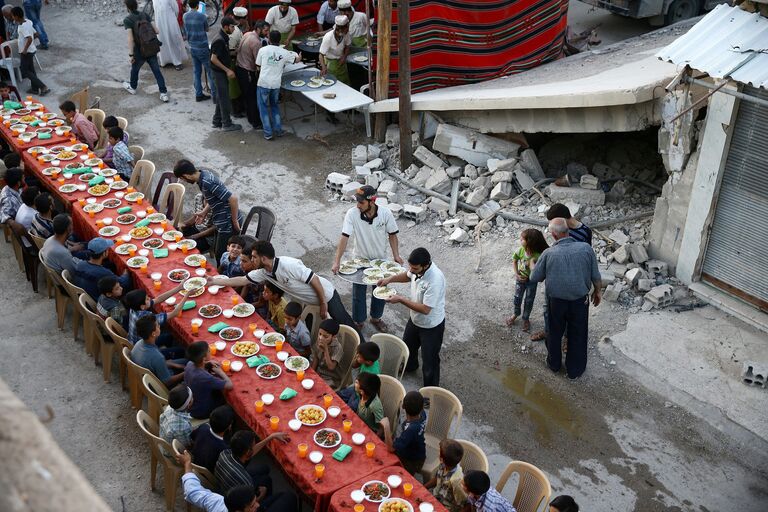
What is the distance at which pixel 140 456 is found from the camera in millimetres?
7293

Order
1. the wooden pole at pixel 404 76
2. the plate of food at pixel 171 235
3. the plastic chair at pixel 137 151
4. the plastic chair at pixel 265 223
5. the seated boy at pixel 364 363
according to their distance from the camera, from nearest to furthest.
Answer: the seated boy at pixel 364 363
the plate of food at pixel 171 235
the plastic chair at pixel 265 223
the wooden pole at pixel 404 76
the plastic chair at pixel 137 151

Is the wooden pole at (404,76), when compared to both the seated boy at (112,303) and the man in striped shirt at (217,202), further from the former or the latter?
the seated boy at (112,303)

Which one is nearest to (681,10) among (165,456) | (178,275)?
(178,275)

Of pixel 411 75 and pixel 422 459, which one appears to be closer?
pixel 422 459

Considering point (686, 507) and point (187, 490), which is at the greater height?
point (187, 490)

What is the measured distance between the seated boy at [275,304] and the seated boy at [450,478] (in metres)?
2.55

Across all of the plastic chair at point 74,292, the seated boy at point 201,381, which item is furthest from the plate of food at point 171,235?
the seated boy at point 201,381

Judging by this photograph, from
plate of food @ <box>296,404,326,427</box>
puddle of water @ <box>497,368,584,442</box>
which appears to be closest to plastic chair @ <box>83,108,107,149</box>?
plate of food @ <box>296,404,326,427</box>

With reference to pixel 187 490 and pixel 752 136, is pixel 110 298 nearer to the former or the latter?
pixel 187 490

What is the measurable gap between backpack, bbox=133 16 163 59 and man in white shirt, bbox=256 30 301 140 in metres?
2.38

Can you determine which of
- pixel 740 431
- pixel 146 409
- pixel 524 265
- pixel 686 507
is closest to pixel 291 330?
pixel 146 409

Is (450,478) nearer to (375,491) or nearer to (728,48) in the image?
(375,491)

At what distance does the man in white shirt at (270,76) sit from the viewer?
41.3 ft

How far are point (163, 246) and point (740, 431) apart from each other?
6.50 metres
